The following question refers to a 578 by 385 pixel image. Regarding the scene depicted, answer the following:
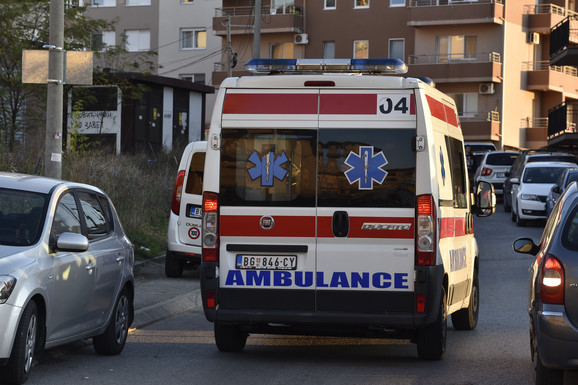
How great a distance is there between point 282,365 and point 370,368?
2.59 feet

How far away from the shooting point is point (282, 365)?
9.96 m

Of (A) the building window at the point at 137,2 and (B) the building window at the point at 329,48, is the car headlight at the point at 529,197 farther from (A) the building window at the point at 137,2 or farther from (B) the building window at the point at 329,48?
(A) the building window at the point at 137,2

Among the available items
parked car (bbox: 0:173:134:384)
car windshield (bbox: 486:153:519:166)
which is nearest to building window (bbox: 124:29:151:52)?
car windshield (bbox: 486:153:519:166)

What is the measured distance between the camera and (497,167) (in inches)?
1583

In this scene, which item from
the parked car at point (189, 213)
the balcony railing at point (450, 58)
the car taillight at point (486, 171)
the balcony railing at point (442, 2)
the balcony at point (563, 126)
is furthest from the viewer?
the balcony railing at point (450, 58)

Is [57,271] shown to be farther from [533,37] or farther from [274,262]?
[533,37]

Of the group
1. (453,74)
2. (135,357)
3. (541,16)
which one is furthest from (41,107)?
(541,16)

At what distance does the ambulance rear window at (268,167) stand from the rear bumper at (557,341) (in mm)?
2571

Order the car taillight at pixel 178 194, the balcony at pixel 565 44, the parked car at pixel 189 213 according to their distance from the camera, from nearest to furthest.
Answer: the parked car at pixel 189 213 → the car taillight at pixel 178 194 → the balcony at pixel 565 44

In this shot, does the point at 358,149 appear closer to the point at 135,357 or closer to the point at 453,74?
the point at 135,357

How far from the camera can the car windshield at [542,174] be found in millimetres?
30438

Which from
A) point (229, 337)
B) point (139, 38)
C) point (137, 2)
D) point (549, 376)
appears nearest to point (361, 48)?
point (139, 38)

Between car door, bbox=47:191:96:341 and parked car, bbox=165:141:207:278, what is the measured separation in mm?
7073

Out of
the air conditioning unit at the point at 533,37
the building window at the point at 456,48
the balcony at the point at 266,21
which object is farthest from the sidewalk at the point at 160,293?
the air conditioning unit at the point at 533,37
